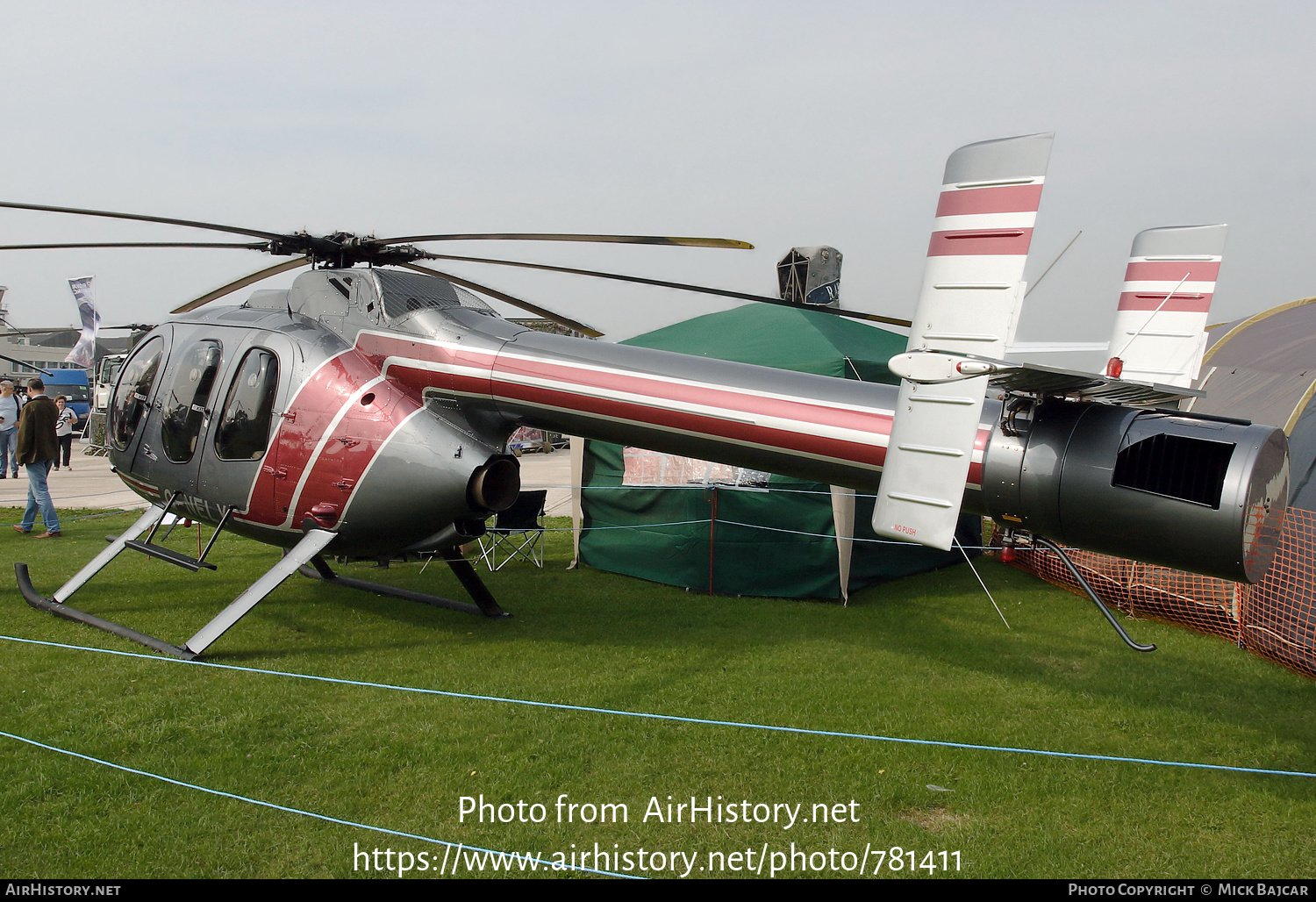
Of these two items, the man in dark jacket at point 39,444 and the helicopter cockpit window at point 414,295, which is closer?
the helicopter cockpit window at point 414,295

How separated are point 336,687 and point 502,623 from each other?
2.00 metres

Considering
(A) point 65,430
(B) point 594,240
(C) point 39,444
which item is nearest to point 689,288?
(B) point 594,240

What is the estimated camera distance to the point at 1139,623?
800cm

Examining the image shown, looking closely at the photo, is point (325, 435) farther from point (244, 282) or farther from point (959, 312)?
point (959, 312)

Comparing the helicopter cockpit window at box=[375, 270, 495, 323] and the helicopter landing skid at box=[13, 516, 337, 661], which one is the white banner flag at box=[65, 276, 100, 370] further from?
the helicopter cockpit window at box=[375, 270, 495, 323]

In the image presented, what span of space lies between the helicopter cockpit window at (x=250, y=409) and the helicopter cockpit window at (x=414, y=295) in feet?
3.45

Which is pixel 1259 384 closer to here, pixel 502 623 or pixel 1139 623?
pixel 1139 623

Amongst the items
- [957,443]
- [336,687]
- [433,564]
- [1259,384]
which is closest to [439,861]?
[336,687]

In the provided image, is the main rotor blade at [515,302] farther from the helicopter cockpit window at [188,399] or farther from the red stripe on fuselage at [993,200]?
the red stripe on fuselage at [993,200]

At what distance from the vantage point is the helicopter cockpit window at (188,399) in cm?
676

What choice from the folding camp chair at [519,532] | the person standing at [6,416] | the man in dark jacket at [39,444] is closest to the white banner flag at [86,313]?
the person standing at [6,416]

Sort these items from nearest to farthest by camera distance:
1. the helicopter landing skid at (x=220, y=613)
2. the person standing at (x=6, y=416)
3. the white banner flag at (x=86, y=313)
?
1. the helicopter landing skid at (x=220, y=613)
2. the person standing at (x=6, y=416)
3. the white banner flag at (x=86, y=313)

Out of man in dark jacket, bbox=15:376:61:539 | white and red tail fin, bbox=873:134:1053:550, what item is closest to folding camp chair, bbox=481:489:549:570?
man in dark jacket, bbox=15:376:61:539
